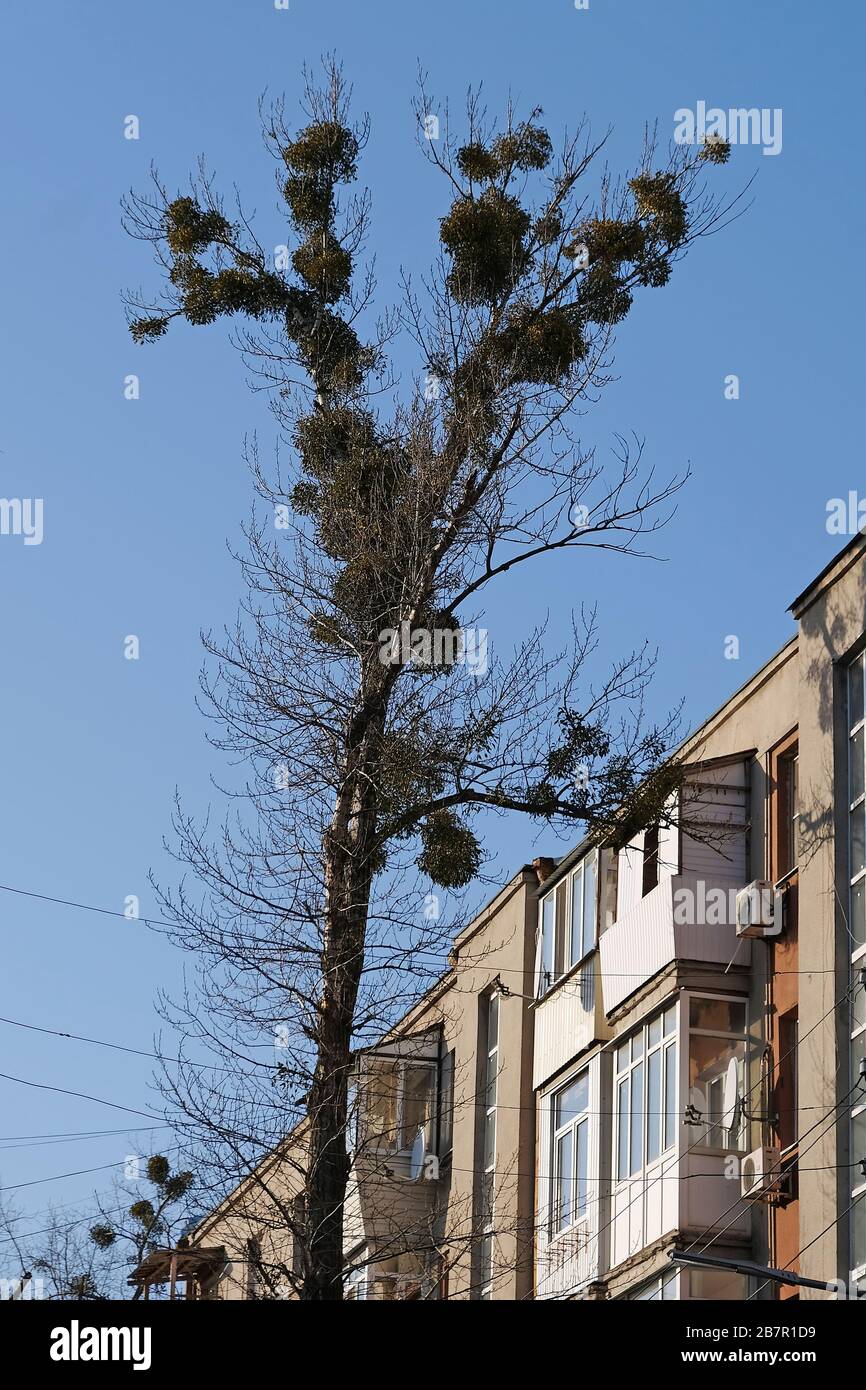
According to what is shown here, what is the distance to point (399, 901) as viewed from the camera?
1892 centimetres

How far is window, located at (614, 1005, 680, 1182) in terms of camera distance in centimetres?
2041

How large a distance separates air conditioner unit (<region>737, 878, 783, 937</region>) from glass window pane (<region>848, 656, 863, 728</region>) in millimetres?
1955

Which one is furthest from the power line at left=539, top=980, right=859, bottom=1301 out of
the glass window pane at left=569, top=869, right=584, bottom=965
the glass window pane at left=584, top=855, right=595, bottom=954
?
the glass window pane at left=569, top=869, right=584, bottom=965

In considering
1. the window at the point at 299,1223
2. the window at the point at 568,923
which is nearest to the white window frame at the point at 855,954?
the window at the point at 299,1223

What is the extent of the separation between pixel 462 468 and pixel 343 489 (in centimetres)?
125

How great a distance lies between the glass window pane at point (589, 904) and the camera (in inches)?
941

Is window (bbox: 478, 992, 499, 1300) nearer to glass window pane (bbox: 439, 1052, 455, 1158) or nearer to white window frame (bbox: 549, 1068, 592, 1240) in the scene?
glass window pane (bbox: 439, 1052, 455, 1158)

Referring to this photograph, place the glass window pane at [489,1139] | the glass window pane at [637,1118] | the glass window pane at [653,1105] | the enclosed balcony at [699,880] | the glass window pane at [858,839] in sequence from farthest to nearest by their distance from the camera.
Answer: the glass window pane at [489,1139]
the glass window pane at [637,1118]
the glass window pane at [653,1105]
the enclosed balcony at [699,880]
the glass window pane at [858,839]

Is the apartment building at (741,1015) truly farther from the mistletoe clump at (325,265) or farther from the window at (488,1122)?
the mistletoe clump at (325,265)

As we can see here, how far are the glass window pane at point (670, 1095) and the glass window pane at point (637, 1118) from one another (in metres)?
0.67

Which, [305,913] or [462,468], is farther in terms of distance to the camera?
[462,468]

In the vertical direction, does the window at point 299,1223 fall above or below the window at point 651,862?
below
